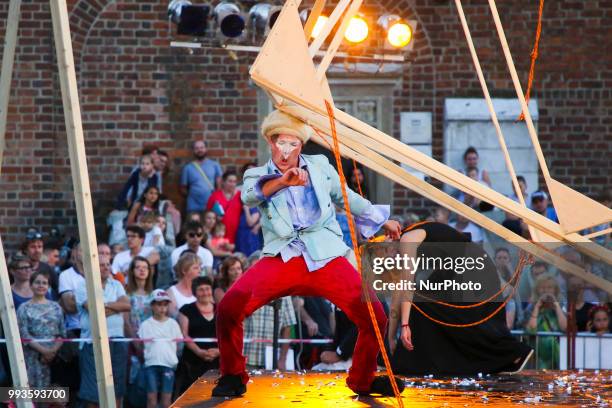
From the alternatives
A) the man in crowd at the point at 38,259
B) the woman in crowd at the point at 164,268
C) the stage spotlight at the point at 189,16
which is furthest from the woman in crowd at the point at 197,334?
the stage spotlight at the point at 189,16

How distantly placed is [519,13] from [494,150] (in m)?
1.54

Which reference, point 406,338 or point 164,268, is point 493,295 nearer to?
point 406,338

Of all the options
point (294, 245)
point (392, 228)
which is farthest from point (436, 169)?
point (294, 245)

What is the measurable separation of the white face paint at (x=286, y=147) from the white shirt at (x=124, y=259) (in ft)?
13.5

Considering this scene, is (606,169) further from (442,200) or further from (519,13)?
(442,200)

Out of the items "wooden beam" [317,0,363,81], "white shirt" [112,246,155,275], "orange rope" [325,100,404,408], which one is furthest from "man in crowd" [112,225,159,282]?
"orange rope" [325,100,404,408]

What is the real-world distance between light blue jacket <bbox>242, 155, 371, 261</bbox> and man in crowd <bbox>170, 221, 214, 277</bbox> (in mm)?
3787

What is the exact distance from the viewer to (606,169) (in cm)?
1352

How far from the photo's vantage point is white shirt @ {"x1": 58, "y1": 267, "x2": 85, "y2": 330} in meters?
9.51

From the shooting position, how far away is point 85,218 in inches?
224

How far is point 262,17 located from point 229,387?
566 centimetres

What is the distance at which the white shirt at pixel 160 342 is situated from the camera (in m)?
8.95

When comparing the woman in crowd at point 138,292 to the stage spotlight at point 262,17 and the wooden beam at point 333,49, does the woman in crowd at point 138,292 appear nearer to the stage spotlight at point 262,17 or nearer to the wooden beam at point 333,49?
the stage spotlight at point 262,17

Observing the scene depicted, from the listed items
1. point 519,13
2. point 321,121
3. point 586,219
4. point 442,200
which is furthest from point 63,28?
point 519,13
